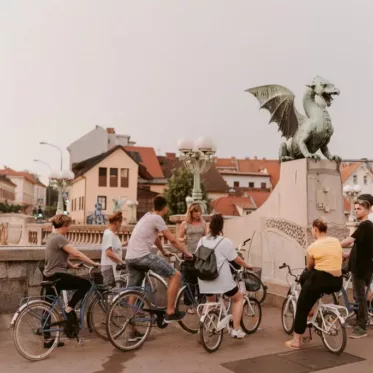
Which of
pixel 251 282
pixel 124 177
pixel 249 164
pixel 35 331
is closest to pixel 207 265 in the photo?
pixel 251 282

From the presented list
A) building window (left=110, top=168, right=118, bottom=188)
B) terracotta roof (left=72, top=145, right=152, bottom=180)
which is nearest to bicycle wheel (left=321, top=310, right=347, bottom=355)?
terracotta roof (left=72, top=145, right=152, bottom=180)

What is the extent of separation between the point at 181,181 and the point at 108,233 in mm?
38120

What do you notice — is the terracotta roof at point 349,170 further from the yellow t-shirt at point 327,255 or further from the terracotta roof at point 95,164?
the yellow t-shirt at point 327,255

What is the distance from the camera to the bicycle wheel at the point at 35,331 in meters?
5.29

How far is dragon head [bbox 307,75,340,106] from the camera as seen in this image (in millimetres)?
9289

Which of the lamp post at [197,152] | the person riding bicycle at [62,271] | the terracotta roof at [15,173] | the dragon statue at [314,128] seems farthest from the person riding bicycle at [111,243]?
the terracotta roof at [15,173]

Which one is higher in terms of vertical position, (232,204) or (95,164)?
(95,164)

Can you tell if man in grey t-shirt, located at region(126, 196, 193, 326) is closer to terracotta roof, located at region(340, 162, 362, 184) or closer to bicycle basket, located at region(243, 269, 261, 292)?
bicycle basket, located at region(243, 269, 261, 292)

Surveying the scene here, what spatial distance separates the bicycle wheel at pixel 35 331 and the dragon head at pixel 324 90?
6488 mm

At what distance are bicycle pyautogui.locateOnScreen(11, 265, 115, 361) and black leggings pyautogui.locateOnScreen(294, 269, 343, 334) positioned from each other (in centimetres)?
236

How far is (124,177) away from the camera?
55062mm

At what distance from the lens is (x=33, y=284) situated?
7.42 m

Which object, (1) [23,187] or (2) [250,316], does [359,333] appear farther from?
(1) [23,187]

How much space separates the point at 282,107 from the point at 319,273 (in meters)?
5.70
